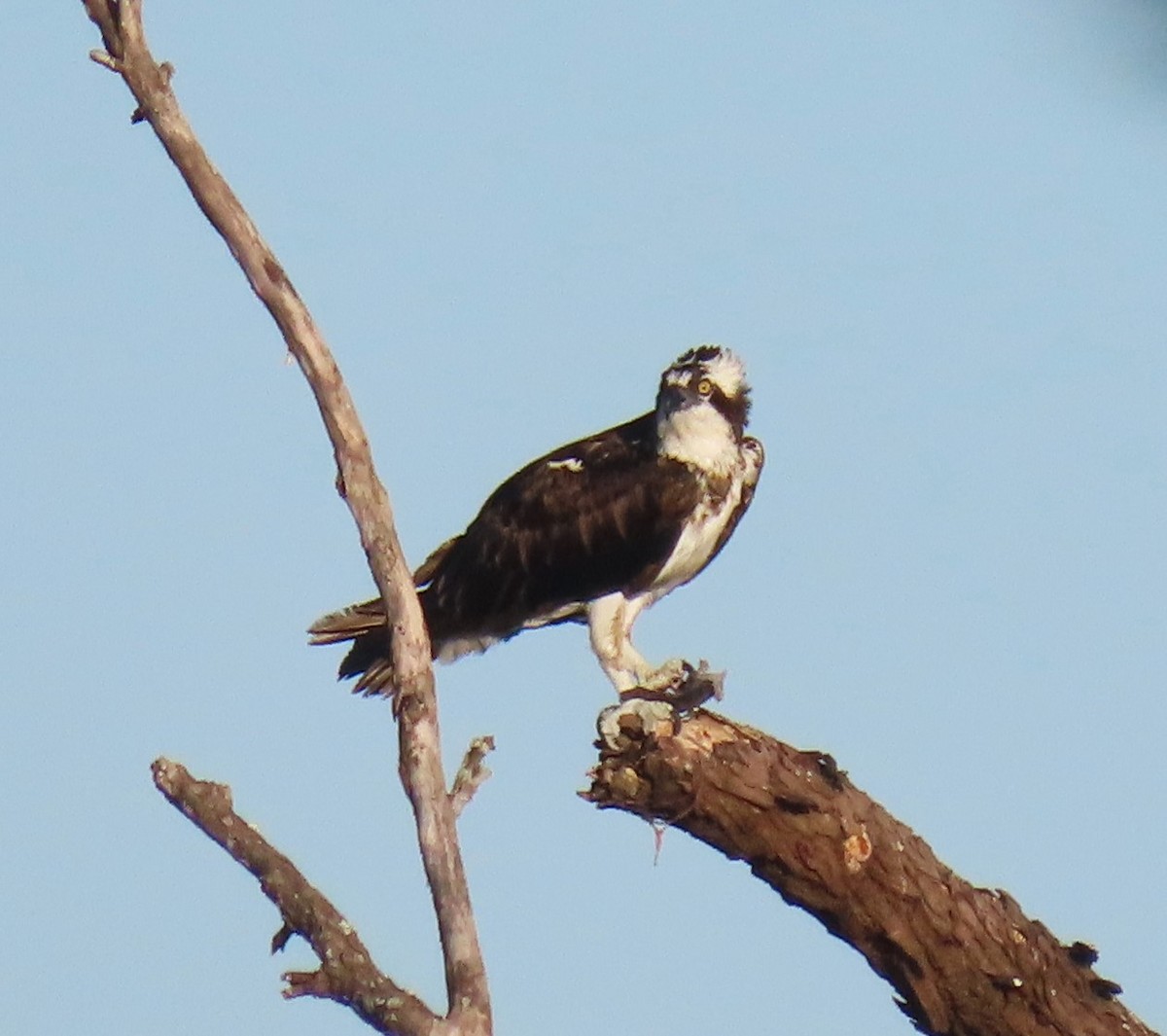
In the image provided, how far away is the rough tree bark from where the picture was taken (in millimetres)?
6941

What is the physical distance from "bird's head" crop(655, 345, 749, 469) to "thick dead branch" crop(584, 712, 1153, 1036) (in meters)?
2.59

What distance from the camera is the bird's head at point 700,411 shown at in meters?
10.8

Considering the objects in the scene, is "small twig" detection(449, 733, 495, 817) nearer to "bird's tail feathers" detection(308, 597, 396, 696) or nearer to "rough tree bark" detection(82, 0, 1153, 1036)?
"rough tree bark" detection(82, 0, 1153, 1036)

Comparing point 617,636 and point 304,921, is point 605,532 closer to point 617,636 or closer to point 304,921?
point 617,636

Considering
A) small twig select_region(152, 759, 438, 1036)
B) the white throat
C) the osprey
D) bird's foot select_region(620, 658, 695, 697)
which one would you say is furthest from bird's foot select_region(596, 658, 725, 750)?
small twig select_region(152, 759, 438, 1036)

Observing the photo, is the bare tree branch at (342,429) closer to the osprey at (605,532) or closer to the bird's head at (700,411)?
the osprey at (605,532)

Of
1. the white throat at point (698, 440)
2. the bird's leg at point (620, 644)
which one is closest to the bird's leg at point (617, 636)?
the bird's leg at point (620, 644)

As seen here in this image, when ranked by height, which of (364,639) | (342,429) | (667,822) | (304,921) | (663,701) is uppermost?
(364,639)

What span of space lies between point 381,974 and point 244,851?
1.88 feet

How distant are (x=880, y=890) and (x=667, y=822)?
84 cm

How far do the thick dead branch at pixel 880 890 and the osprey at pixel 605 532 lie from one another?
87.4 inches

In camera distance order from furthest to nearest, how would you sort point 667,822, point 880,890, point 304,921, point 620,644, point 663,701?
point 620,644 → point 663,701 → point 667,822 → point 880,890 → point 304,921

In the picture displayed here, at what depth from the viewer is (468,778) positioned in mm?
7129

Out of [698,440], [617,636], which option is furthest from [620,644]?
[698,440]
